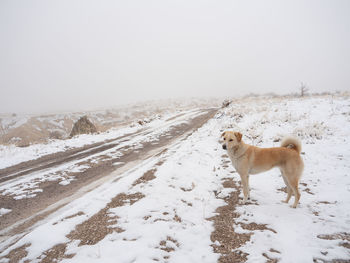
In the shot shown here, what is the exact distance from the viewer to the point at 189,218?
4.60 m

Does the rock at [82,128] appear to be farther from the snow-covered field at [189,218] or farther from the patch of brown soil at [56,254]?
the patch of brown soil at [56,254]

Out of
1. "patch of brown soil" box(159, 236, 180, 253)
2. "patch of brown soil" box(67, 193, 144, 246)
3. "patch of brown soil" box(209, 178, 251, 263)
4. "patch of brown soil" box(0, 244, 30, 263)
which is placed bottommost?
"patch of brown soil" box(0, 244, 30, 263)

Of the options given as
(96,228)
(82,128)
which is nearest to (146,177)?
(96,228)

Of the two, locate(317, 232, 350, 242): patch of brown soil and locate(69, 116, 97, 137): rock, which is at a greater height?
locate(69, 116, 97, 137): rock

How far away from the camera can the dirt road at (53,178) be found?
5586 mm

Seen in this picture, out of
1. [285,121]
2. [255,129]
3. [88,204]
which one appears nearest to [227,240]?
[88,204]

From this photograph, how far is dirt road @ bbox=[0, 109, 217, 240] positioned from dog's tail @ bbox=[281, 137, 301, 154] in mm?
7119

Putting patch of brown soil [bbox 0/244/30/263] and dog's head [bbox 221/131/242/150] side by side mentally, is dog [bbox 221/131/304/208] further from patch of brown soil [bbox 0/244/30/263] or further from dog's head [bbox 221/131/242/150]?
patch of brown soil [bbox 0/244/30/263]

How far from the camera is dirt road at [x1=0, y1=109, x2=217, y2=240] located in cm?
559

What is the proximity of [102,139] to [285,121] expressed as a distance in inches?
604

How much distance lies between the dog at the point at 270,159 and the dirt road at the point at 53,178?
5.73 m

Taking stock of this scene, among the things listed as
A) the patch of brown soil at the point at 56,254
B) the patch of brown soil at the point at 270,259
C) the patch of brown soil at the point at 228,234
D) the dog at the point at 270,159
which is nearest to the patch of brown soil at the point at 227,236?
the patch of brown soil at the point at 228,234

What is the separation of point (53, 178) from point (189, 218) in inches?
278

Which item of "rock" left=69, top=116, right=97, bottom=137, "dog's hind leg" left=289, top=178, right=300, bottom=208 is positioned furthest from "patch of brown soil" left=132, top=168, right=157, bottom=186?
"rock" left=69, top=116, right=97, bottom=137
